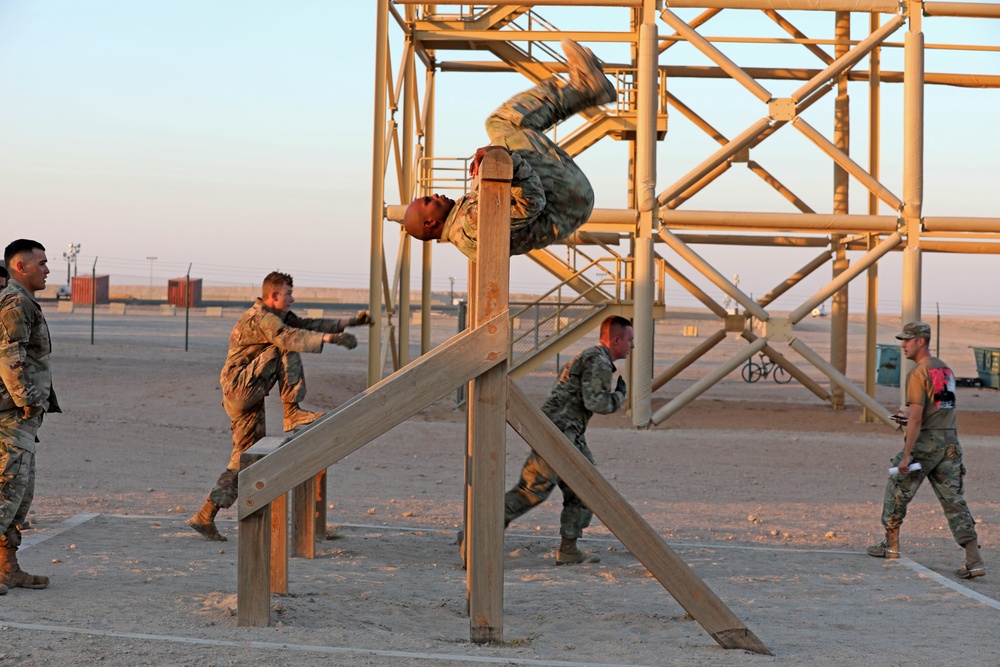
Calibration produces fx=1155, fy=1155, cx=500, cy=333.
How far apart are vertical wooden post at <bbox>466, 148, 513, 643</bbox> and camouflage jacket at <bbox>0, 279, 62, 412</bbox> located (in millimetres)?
2461

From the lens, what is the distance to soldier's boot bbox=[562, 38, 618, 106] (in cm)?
562

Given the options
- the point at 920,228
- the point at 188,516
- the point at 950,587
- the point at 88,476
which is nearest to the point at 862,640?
the point at 950,587

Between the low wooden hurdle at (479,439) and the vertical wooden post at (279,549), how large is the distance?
0.86 metres

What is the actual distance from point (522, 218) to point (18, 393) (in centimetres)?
288

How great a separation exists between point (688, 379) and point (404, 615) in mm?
24009

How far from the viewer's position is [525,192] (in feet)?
17.9

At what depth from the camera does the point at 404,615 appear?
6105mm

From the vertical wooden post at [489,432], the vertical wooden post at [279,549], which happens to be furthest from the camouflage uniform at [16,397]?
the vertical wooden post at [489,432]

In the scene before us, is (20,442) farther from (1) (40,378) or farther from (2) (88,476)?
(2) (88,476)

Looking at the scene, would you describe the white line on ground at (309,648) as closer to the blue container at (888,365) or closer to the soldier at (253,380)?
the soldier at (253,380)

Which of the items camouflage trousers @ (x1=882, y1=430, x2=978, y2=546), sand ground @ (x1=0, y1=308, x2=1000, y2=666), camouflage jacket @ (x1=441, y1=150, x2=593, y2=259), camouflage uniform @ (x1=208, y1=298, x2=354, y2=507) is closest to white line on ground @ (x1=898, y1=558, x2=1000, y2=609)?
sand ground @ (x1=0, y1=308, x2=1000, y2=666)

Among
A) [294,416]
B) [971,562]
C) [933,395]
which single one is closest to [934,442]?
[933,395]

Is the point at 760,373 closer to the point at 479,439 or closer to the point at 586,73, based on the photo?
the point at 586,73

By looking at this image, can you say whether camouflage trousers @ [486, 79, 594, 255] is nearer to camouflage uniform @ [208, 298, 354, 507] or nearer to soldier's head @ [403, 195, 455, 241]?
soldier's head @ [403, 195, 455, 241]
